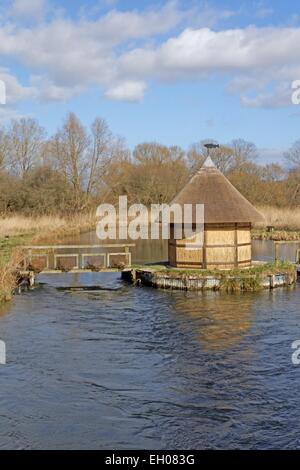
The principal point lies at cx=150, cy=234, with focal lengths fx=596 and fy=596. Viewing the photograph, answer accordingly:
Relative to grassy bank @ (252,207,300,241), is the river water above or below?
below

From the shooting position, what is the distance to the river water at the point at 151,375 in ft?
27.8

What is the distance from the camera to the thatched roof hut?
21.2 metres

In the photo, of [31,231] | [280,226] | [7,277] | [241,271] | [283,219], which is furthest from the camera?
[283,219]

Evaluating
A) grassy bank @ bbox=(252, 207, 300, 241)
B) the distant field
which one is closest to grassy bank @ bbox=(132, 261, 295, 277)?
grassy bank @ bbox=(252, 207, 300, 241)

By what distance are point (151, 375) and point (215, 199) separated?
11.7m

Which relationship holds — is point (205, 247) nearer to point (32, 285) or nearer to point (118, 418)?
point (32, 285)

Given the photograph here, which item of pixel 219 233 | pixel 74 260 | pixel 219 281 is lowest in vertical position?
pixel 219 281

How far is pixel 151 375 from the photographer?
1105cm

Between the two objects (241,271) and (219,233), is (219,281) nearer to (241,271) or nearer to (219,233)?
(241,271)

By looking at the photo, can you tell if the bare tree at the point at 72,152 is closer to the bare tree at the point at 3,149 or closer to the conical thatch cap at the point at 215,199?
the bare tree at the point at 3,149

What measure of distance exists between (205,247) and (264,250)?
38.9 ft

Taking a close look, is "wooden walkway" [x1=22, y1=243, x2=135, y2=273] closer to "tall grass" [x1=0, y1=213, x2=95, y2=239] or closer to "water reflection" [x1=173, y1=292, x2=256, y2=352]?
"water reflection" [x1=173, y1=292, x2=256, y2=352]

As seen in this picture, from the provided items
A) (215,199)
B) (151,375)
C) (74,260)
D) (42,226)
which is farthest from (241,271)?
(42,226)
